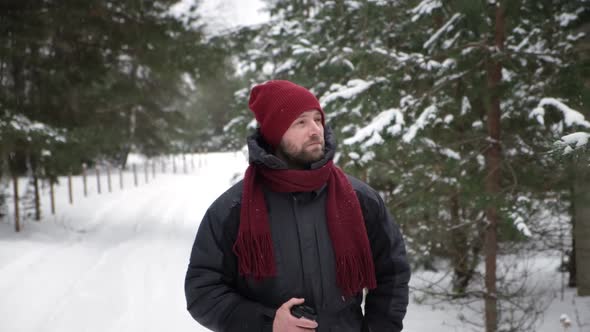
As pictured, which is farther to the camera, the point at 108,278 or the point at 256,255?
the point at 108,278

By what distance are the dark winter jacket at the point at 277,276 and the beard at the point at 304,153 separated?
0.19 feet

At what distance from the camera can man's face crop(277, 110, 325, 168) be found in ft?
7.37

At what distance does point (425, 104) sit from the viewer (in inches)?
238

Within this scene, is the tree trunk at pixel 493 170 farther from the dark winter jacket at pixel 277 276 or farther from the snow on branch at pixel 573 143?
the dark winter jacket at pixel 277 276

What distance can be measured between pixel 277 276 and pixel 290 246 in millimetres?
139

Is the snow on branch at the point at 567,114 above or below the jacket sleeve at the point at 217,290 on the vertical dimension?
above

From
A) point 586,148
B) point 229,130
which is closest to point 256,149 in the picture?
point 586,148

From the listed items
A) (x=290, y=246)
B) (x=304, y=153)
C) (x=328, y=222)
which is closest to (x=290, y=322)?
(x=290, y=246)

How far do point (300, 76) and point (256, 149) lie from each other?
6.71 metres

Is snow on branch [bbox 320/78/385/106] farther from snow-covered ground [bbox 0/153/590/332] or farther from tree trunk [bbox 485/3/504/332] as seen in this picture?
snow-covered ground [bbox 0/153/590/332]

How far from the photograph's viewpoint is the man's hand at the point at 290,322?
2.02 metres

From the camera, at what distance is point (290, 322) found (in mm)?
2023

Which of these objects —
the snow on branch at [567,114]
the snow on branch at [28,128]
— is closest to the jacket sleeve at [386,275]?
the snow on branch at [567,114]

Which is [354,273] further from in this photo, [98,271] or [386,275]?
[98,271]
